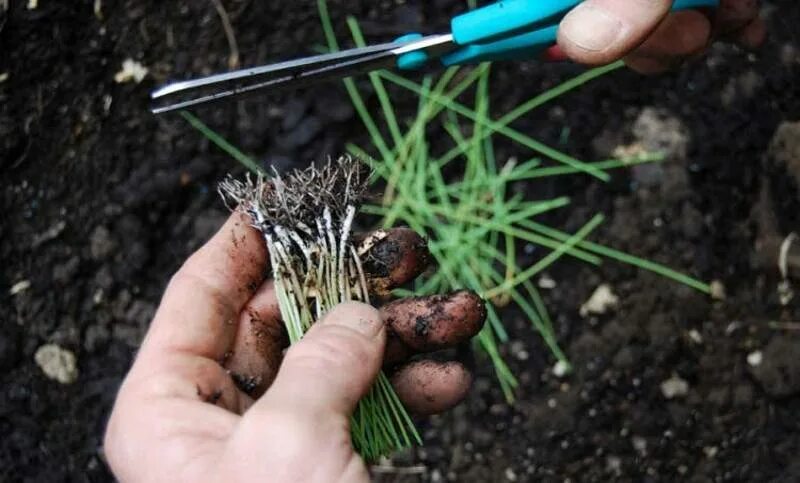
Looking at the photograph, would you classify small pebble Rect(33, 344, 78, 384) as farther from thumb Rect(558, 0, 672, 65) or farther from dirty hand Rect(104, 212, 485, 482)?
thumb Rect(558, 0, 672, 65)

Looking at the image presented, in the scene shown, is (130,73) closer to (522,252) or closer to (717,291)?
(522,252)

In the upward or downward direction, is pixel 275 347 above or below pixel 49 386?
above

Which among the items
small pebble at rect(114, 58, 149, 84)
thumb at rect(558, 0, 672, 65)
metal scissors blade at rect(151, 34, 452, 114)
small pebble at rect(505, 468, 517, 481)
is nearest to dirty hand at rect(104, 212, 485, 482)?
metal scissors blade at rect(151, 34, 452, 114)

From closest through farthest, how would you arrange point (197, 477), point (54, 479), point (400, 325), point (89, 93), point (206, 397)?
point (197, 477), point (206, 397), point (400, 325), point (54, 479), point (89, 93)

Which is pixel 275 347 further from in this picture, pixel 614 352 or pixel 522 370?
pixel 614 352

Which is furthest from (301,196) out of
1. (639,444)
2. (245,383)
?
(639,444)

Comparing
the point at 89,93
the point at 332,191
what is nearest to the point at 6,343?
the point at 89,93

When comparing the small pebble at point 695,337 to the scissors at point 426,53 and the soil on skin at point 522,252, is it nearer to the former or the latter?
the soil on skin at point 522,252
